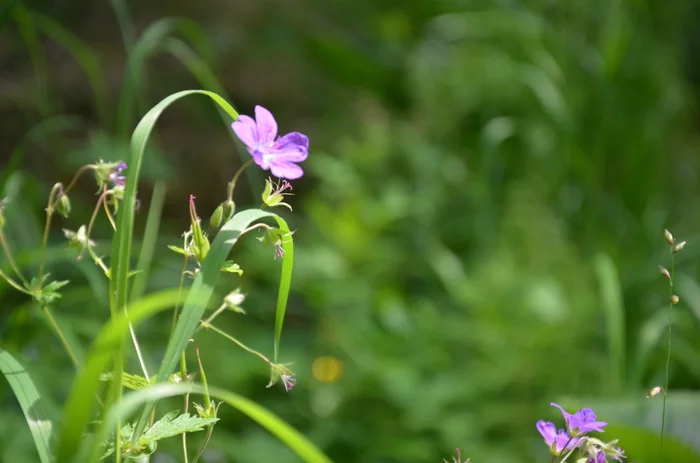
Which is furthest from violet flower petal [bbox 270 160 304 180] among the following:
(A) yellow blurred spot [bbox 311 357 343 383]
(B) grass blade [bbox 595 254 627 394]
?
(A) yellow blurred spot [bbox 311 357 343 383]

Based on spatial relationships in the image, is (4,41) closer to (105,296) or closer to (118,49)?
(118,49)

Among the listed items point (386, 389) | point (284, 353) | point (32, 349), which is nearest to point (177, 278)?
point (284, 353)

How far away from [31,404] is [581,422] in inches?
18.9

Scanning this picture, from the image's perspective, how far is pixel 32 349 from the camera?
1484mm

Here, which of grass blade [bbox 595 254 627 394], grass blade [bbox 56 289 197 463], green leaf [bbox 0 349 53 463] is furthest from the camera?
grass blade [bbox 595 254 627 394]

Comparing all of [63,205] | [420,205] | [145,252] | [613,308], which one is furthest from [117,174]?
[420,205]

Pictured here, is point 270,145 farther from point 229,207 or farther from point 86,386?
point 86,386

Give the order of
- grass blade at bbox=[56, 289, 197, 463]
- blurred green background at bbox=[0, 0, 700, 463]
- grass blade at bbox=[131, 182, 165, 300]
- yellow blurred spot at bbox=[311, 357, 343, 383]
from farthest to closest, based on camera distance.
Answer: yellow blurred spot at bbox=[311, 357, 343, 383], blurred green background at bbox=[0, 0, 700, 463], grass blade at bbox=[131, 182, 165, 300], grass blade at bbox=[56, 289, 197, 463]

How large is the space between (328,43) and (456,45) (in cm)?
62

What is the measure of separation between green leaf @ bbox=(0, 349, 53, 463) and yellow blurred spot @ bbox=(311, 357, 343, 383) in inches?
47.5

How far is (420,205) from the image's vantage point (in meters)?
2.16

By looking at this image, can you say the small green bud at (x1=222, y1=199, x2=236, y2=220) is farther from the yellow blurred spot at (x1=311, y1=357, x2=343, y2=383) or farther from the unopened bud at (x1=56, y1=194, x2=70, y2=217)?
the yellow blurred spot at (x1=311, y1=357, x2=343, y2=383)

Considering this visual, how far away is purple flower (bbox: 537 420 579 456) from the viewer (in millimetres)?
682

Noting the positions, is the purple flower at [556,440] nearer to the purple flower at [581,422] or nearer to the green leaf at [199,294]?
the purple flower at [581,422]
